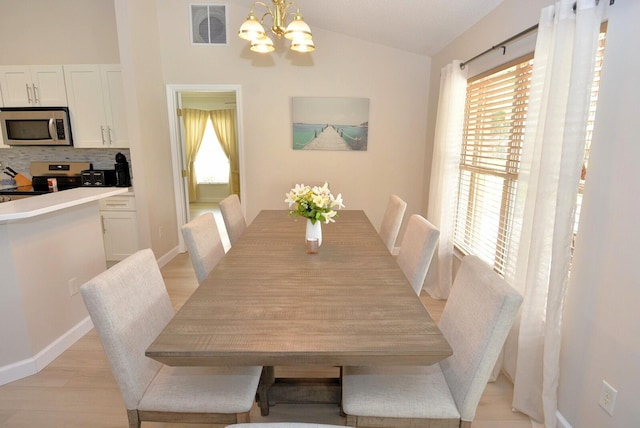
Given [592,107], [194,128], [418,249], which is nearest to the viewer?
[592,107]

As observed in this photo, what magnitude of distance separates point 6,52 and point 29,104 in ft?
2.49

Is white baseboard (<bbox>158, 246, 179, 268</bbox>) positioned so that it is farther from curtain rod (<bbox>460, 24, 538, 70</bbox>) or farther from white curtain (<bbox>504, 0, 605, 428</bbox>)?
curtain rod (<bbox>460, 24, 538, 70</bbox>)

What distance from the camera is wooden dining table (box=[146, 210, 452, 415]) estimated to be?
41.0 inches

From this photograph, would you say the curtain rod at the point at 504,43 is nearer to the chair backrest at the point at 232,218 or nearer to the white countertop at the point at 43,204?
the chair backrest at the point at 232,218

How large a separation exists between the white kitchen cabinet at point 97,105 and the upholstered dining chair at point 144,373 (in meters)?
2.93

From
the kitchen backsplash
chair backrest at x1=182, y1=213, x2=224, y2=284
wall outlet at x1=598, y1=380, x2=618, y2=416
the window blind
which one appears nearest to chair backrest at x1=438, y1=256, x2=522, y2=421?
wall outlet at x1=598, y1=380, x2=618, y2=416

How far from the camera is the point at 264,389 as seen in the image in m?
1.77

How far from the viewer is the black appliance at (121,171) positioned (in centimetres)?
369

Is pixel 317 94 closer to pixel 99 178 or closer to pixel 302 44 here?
pixel 302 44

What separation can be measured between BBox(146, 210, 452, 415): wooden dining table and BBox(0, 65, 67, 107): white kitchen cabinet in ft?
10.6

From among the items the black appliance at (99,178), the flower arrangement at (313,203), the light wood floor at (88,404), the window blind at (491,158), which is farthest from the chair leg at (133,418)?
the black appliance at (99,178)

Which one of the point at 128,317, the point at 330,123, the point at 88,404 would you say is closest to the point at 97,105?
the point at 330,123

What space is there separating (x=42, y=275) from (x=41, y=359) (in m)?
0.54

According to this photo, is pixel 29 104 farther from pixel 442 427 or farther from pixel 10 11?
pixel 442 427
